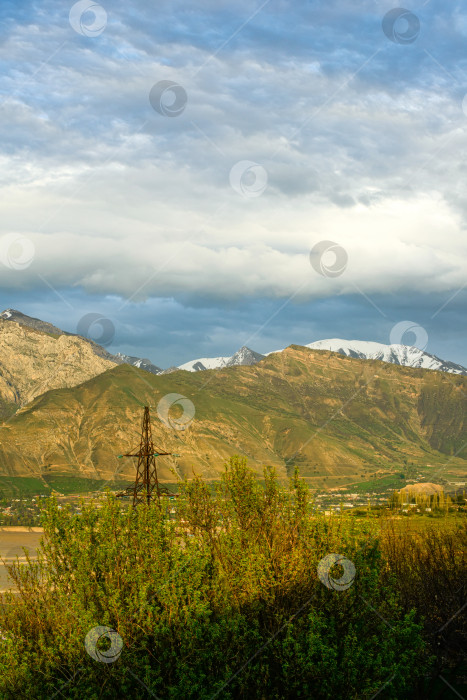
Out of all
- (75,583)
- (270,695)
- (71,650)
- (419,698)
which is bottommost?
(419,698)

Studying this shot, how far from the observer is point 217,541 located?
1173 inches

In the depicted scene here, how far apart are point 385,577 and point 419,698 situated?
8706mm

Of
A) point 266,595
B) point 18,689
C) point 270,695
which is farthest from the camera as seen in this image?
point 266,595

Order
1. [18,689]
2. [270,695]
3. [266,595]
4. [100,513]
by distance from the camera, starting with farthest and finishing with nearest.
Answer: [100,513] < [266,595] < [270,695] < [18,689]

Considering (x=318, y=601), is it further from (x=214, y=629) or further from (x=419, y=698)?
(x=419, y=698)

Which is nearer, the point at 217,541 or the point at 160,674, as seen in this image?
the point at 160,674

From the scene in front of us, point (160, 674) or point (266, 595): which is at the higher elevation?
point (266, 595)

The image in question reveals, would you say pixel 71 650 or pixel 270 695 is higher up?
pixel 71 650

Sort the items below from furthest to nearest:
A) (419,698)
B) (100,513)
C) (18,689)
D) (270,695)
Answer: (419,698), (100,513), (270,695), (18,689)

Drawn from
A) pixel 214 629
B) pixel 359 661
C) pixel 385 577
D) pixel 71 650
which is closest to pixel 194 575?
pixel 214 629

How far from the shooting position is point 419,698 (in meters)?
32.2

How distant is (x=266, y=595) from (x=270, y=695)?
3.71 m

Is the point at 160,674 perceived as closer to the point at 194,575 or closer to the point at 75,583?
the point at 194,575

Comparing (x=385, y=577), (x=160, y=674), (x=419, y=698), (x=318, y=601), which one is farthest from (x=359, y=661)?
(x=385, y=577)
